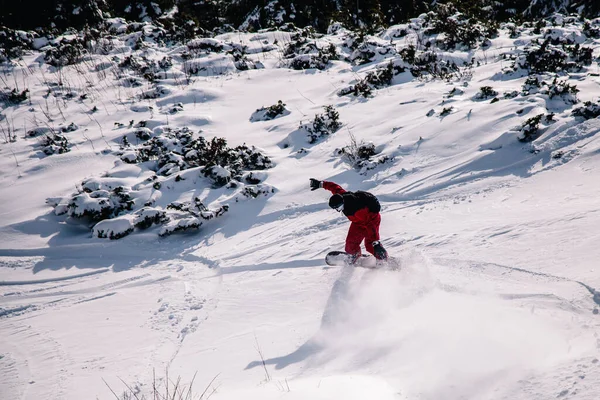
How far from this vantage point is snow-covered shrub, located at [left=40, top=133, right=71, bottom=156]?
8250 mm

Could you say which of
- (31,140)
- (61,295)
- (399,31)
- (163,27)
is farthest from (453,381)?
(163,27)

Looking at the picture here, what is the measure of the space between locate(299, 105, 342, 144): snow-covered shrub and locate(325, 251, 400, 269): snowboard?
13.3 ft

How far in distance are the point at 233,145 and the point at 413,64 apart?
5752mm

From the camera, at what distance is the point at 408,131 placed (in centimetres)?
758

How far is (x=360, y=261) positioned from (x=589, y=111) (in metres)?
4.87

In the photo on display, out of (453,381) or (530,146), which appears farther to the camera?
(530,146)

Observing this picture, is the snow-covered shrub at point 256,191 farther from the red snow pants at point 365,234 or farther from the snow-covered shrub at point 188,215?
the red snow pants at point 365,234

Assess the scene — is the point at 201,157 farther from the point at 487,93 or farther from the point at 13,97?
the point at 13,97

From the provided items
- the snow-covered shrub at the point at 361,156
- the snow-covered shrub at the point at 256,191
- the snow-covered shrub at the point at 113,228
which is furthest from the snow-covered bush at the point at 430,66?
the snow-covered shrub at the point at 113,228

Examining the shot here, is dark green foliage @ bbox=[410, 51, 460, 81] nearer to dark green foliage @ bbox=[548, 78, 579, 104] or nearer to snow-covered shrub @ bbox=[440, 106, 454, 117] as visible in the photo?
snow-covered shrub @ bbox=[440, 106, 454, 117]

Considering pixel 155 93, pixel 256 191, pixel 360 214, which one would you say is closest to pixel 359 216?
pixel 360 214

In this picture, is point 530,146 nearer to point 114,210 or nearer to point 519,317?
point 519,317

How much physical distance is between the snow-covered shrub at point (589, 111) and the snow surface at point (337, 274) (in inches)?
6.1

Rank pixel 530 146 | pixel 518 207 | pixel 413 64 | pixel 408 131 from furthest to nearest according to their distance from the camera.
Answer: pixel 413 64
pixel 408 131
pixel 530 146
pixel 518 207
